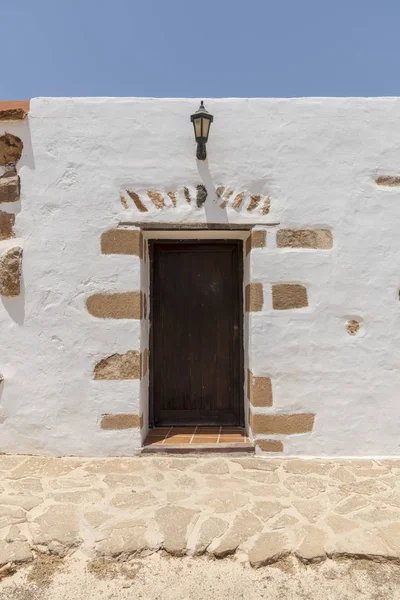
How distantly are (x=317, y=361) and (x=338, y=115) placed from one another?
1876 mm

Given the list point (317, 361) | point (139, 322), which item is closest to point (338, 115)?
point (317, 361)

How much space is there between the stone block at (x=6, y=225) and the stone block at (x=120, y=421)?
1.54 metres

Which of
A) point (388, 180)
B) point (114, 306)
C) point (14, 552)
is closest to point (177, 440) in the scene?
point (114, 306)

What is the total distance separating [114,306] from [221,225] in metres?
1.01

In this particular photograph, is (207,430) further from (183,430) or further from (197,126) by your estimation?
(197,126)

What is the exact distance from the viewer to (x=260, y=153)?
3330mm

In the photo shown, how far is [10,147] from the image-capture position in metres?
3.34

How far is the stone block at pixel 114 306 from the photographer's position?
10.8 feet

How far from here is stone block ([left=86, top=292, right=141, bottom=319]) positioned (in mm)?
3279

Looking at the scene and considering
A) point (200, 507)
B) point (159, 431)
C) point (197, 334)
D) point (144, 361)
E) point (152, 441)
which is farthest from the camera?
point (197, 334)

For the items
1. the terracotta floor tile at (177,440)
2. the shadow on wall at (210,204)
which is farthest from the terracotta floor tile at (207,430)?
the shadow on wall at (210,204)

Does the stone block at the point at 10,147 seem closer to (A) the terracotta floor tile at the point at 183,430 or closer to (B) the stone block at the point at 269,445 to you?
(A) the terracotta floor tile at the point at 183,430

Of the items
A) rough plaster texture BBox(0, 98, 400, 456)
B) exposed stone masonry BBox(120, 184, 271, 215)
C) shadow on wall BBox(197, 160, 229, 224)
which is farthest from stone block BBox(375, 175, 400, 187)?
shadow on wall BBox(197, 160, 229, 224)

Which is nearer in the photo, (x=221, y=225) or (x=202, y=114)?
(x=202, y=114)
